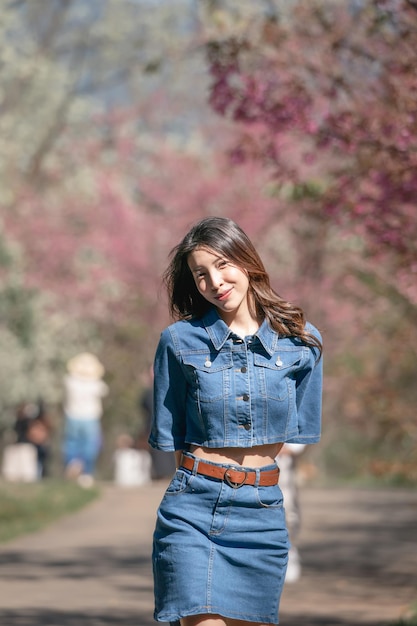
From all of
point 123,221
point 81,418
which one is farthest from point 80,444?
point 123,221

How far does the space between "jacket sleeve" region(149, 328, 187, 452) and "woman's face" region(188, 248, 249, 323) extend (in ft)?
0.61

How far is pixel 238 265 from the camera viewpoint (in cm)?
480

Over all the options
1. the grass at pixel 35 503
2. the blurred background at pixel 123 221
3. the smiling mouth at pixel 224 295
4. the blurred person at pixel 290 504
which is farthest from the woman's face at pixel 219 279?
the blurred background at pixel 123 221

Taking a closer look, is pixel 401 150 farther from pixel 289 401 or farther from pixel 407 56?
pixel 289 401

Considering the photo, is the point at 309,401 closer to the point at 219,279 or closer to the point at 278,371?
the point at 278,371

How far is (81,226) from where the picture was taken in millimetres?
32469

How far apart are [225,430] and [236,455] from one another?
0.10 m

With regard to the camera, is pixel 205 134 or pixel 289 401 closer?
pixel 289 401

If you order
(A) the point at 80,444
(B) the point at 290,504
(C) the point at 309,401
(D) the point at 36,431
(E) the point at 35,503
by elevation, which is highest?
(D) the point at 36,431

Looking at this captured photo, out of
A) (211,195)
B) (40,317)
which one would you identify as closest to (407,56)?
(40,317)

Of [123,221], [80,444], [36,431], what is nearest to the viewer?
[80,444]

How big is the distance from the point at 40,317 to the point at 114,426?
6404 millimetres

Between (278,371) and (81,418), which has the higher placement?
(81,418)

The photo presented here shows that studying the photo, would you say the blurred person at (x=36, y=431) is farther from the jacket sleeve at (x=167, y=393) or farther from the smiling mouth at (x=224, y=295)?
the smiling mouth at (x=224, y=295)
